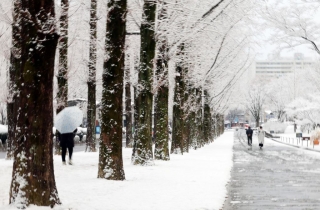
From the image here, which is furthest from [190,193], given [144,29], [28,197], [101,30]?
[101,30]

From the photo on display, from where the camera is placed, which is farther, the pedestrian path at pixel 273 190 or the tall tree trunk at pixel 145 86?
the tall tree trunk at pixel 145 86

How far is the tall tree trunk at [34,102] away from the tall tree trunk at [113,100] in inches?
183

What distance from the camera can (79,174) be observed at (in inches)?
560

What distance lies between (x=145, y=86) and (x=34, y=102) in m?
9.68

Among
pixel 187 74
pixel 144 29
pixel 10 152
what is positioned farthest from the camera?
pixel 187 74

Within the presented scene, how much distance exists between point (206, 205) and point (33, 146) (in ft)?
11.6

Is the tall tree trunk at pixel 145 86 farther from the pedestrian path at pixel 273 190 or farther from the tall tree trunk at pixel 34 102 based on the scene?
the tall tree trunk at pixel 34 102

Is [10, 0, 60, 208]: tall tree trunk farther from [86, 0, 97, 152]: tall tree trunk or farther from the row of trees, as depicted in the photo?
[86, 0, 97, 152]: tall tree trunk

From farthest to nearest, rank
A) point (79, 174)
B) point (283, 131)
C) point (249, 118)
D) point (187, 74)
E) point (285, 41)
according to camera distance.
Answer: point (249, 118) → point (283, 131) → point (187, 74) → point (285, 41) → point (79, 174)

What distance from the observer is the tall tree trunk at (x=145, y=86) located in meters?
17.4

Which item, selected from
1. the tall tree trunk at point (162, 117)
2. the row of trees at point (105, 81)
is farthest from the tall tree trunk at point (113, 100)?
the tall tree trunk at point (162, 117)

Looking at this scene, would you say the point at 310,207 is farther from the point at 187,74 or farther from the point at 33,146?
the point at 187,74

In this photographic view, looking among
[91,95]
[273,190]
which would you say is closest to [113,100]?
[273,190]

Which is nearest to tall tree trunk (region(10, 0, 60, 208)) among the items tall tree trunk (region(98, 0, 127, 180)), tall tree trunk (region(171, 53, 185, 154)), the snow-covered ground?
the snow-covered ground
